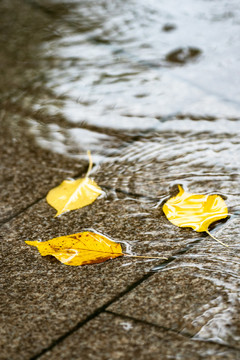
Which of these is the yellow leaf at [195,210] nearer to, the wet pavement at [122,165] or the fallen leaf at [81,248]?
the wet pavement at [122,165]

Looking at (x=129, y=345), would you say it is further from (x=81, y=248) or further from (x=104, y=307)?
(x=81, y=248)

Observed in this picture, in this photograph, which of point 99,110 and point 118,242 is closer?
point 118,242

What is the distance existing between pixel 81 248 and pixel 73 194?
0.39 m

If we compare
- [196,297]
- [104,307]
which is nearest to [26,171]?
[104,307]

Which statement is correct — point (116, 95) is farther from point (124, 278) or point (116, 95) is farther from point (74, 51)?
point (124, 278)

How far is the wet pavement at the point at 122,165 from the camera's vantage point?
52.0 inches

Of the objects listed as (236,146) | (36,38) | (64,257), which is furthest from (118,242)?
(36,38)

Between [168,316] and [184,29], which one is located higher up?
[184,29]

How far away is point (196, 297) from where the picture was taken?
1.39 metres

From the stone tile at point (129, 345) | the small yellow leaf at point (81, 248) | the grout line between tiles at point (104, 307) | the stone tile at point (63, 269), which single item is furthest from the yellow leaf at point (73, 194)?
the stone tile at point (129, 345)

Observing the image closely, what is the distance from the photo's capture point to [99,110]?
262 centimetres

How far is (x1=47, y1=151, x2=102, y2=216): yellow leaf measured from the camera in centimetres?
193

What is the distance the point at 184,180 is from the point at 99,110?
2.68 ft

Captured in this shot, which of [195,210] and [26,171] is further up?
[195,210]
